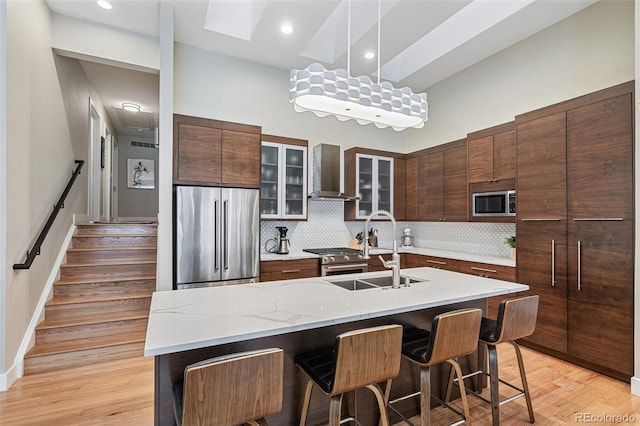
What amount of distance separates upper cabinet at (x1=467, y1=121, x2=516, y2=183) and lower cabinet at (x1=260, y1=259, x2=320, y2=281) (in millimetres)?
2366

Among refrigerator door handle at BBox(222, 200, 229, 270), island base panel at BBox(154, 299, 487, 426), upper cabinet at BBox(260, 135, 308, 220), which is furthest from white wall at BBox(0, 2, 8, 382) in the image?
upper cabinet at BBox(260, 135, 308, 220)

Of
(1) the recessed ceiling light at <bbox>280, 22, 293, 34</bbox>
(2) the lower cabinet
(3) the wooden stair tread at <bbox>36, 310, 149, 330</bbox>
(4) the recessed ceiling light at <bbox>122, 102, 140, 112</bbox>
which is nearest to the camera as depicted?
(3) the wooden stair tread at <bbox>36, 310, 149, 330</bbox>

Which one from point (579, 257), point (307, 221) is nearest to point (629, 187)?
point (579, 257)

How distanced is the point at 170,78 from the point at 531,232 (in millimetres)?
4126

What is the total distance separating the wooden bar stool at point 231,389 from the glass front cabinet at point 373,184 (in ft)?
12.3

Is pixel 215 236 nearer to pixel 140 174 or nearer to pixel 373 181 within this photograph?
pixel 373 181

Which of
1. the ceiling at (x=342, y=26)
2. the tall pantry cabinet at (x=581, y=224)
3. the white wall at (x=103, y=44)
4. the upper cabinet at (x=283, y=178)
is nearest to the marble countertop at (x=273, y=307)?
the tall pantry cabinet at (x=581, y=224)

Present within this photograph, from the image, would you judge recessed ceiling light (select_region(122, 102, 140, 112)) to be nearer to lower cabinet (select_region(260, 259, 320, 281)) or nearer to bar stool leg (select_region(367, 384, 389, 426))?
lower cabinet (select_region(260, 259, 320, 281))

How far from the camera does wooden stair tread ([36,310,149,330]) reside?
3139 mm

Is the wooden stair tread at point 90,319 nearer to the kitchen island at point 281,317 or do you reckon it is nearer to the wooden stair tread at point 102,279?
the wooden stair tread at point 102,279

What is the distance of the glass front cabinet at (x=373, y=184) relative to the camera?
4.95 m

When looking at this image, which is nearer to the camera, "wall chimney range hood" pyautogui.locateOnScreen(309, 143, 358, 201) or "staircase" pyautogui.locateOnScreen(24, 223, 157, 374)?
"staircase" pyautogui.locateOnScreen(24, 223, 157, 374)

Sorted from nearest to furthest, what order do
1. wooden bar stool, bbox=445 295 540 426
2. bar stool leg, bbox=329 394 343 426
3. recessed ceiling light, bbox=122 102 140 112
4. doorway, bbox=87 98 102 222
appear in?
bar stool leg, bbox=329 394 343 426 < wooden bar stool, bbox=445 295 540 426 < doorway, bbox=87 98 102 222 < recessed ceiling light, bbox=122 102 140 112

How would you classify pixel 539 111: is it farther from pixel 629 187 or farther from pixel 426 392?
pixel 426 392
